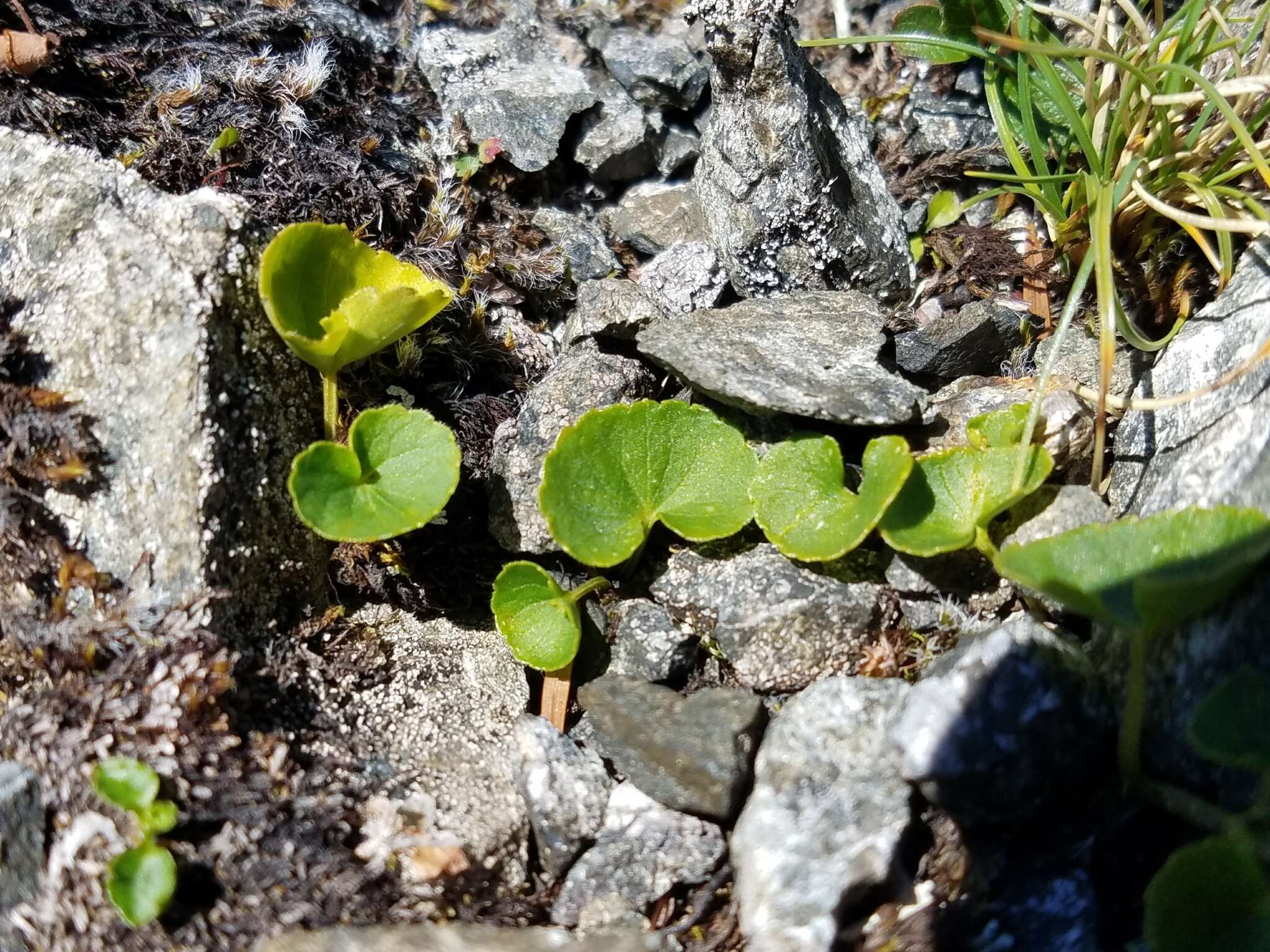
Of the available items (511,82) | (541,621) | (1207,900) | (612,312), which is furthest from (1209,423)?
(511,82)

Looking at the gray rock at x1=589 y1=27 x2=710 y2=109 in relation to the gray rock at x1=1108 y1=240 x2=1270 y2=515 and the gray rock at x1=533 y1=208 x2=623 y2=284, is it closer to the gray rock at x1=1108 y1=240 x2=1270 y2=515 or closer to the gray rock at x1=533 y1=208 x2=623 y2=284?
the gray rock at x1=533 y1=208 x2=623 y2=284

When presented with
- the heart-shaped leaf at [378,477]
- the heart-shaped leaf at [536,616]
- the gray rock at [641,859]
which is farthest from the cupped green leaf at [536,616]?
the gray rock at [641,859]

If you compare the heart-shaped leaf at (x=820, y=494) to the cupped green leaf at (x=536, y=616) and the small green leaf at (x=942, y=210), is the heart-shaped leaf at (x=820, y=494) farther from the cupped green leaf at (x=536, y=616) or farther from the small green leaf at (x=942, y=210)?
the small green leaf at (x=942, y=210)

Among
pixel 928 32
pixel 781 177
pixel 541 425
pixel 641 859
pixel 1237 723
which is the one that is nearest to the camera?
pixel 1237 723

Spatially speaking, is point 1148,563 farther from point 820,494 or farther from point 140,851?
point 140,851

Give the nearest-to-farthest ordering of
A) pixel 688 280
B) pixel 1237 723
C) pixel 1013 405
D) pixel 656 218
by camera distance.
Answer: pixel 1237 723 < pixel 1013 405 < pixel 688 280 < pixel 656 218

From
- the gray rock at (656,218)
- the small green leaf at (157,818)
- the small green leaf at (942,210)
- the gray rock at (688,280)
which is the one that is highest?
the small green leaf at (942,210)
